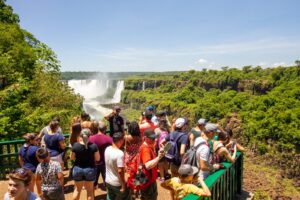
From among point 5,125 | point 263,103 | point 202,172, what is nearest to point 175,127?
point 202,172

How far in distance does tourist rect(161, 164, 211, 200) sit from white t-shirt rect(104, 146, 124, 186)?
0.89m

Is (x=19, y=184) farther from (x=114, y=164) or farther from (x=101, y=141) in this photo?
(x=101, y=141)

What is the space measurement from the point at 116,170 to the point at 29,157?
1.78 meters

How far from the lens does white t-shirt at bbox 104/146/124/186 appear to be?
4062 millimetres

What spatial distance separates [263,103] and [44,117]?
118ft

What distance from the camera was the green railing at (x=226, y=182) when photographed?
150 inches

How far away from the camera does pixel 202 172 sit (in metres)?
4.31

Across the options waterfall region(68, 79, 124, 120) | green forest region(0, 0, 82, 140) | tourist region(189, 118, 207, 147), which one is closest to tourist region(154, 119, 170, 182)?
tourist region(189, 118, 207, 147)

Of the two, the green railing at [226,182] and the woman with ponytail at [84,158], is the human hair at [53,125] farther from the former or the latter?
the green railing at [226,182]

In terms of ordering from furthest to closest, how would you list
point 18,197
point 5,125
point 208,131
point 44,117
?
point 44,117
point 5,125
point 208,131
point 18,197

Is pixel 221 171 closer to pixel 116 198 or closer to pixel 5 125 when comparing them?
pixel 116 198

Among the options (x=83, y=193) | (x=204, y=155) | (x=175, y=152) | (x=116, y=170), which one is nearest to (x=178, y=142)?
(x=175, y=152)

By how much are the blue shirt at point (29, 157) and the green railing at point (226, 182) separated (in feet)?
9.90

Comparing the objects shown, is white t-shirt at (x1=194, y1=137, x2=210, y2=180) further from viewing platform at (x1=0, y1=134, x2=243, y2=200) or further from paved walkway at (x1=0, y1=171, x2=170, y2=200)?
paved walkway at (x1=0, y1=171, x2=170, y2=200)
